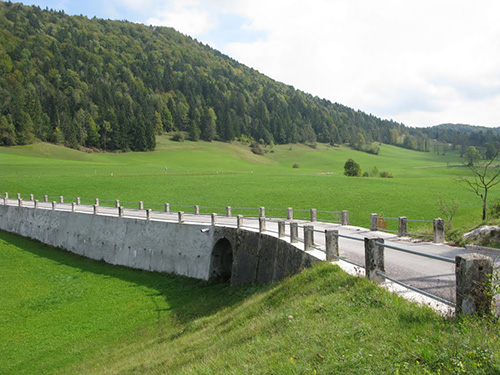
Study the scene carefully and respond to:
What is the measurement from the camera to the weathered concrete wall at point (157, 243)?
622 inches

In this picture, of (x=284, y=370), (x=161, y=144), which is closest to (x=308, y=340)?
(x=284, y=370)

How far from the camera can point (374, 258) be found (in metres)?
8.01

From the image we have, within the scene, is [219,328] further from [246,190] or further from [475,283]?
[246,190]

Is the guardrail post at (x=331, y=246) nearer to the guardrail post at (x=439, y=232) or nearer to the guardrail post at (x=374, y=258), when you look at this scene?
the guardrail post at (x=374, y=258)

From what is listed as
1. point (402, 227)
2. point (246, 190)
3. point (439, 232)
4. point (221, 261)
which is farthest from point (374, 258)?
point (246, 190)

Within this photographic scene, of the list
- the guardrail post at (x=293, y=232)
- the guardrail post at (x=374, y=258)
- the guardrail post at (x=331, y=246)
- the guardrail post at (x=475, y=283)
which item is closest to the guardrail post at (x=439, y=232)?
the guardrail post at (x=293, y=232)

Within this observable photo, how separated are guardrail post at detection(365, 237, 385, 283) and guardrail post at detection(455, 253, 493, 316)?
99.2 inches

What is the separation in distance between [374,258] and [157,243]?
17.1 m

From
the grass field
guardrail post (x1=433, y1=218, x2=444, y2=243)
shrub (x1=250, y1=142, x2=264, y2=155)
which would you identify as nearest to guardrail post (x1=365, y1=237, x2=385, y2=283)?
guardrail post (x1=433, y1=218, x2=444, y2=243)

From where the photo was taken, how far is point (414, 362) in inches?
181

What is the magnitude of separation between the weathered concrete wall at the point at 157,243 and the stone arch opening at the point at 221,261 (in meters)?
0.24

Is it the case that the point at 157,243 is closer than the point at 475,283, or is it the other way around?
the point at 475,283

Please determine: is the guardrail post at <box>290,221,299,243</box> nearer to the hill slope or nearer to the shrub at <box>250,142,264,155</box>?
the hill slope

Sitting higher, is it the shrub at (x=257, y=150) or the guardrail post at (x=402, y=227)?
the shrub at (x=257, y=150)
